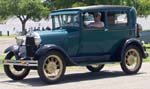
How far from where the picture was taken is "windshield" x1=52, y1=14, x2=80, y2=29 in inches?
528

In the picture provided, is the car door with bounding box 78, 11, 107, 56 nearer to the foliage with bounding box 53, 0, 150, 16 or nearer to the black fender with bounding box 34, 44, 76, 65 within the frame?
the black fender with bounding box 34, 44, 76, 65

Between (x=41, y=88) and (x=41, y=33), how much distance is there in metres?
1.71

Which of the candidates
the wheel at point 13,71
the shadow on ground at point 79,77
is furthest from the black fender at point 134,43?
the wheel at point 13,71

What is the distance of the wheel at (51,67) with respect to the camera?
1225 cm

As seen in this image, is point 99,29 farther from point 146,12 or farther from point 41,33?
point 146,12

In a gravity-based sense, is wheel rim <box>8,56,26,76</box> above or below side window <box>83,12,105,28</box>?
below

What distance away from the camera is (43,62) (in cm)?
1227

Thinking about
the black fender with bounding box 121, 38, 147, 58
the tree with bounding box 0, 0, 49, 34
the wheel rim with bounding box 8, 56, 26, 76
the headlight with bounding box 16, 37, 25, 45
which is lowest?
the tree with bounding box 0, 0, 49, 34

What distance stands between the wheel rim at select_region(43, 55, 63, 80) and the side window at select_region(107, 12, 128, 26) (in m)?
2.23

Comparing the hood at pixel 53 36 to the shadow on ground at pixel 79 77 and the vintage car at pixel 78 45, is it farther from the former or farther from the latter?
the shadow on ground at pixel 79 77

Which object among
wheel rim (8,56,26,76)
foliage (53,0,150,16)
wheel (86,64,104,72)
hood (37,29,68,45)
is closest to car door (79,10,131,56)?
hood (37,29,68,45)

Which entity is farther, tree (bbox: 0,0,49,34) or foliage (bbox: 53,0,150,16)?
tree (bbox: 0,0,49,34)

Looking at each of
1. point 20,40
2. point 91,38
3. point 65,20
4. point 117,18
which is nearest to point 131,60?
point 117,18

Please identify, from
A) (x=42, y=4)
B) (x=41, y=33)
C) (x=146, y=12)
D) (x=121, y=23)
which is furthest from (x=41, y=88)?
(x=42, y=4)
